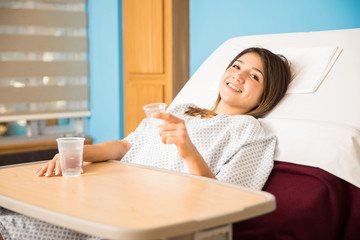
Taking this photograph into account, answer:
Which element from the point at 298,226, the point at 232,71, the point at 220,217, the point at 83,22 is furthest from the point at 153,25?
the point at 220,217

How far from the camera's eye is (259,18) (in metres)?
2.82

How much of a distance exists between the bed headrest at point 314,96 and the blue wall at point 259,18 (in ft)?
1.25

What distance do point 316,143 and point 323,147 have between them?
0.03 m

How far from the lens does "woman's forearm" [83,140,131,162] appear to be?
1.55m

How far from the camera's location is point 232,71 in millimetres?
1922

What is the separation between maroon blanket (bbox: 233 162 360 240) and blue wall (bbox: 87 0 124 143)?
239 cm

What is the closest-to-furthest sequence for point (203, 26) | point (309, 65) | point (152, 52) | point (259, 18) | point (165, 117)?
1. point (165, 117)
2. point (309, 65)
3. point (259, 18)
4. point (203, 26)
5. point (152, 52)

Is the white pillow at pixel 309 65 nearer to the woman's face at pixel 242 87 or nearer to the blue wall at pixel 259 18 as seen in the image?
the woman's face at pixel 242 87

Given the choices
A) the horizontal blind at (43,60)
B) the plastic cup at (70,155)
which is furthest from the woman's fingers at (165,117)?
the horizontal blind at (43,60)

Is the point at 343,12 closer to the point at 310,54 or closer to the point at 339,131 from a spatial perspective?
the point at 310,54

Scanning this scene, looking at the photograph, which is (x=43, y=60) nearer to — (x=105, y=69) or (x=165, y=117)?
(x=105, y=69)

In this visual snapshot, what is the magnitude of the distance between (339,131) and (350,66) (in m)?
0.41

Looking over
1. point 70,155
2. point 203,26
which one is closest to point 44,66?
point 203,26

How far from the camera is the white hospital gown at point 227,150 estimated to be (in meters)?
1.50
